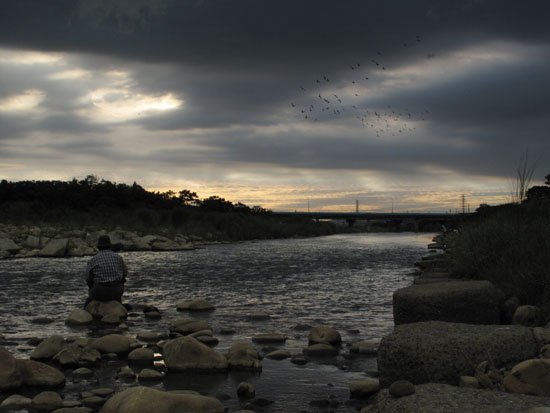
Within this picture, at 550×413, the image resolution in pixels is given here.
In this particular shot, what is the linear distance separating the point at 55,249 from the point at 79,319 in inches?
881

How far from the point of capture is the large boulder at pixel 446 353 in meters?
6.25

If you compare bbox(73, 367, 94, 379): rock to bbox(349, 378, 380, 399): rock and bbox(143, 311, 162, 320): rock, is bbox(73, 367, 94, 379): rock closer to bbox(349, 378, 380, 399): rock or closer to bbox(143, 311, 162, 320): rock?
bbox(349, 378, 380, 399): rock

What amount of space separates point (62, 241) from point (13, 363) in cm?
2731

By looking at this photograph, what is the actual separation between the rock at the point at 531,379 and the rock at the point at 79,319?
848 cm

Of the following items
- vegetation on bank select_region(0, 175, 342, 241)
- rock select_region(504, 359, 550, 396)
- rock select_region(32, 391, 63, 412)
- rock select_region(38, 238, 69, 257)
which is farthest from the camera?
vegetation on bank select_region(0, 175, 342, 241)

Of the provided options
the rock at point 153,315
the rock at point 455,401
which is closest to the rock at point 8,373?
the rock at point 455,401

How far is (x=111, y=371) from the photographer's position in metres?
7.86

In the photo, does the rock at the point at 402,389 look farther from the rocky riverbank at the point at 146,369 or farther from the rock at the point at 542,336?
→ the rock at the point at 542,336

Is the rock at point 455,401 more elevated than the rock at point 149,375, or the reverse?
the rock at point 455,401

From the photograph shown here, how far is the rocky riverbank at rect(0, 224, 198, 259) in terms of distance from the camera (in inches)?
1266

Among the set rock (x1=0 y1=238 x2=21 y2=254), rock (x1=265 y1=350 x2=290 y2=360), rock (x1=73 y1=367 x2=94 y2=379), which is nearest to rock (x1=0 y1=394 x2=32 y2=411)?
rock (x1=73 y1=367 x2=94 y2=379)

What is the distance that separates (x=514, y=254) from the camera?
1227cm

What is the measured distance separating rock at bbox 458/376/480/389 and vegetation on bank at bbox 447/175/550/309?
399 centimetres

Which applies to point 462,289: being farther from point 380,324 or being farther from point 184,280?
point 184,280
